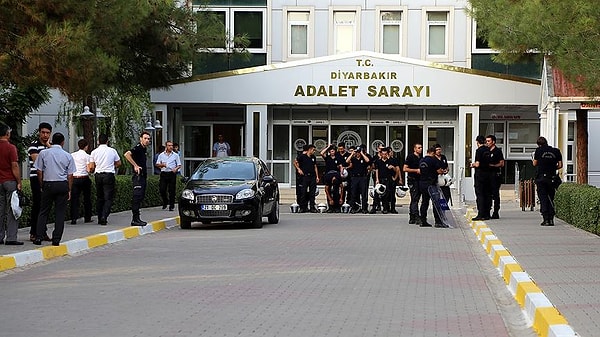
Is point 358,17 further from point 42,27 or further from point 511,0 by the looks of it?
point 42,27

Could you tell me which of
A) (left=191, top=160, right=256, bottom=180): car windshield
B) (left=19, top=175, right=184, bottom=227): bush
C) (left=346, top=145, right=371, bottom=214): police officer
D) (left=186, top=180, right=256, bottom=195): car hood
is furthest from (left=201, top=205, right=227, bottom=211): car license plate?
(left=346, top=145, right=371, bottom=214): police officer

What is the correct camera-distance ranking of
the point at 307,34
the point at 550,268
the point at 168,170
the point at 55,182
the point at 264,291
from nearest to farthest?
the point at 264,291, the point at 550,268, the point at 55,182, the point at 168,170, the point at 307,34

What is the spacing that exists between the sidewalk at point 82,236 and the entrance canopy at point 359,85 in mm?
11108

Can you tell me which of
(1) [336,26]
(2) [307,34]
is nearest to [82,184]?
(2) [307,34]

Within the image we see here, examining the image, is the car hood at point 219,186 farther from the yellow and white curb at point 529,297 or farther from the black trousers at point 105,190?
the yellow and white curb at point 529,297

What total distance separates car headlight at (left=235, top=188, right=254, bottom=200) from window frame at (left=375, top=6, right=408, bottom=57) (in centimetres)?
1917

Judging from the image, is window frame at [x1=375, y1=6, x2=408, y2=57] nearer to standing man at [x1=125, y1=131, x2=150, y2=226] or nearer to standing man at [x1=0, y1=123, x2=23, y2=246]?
standing man at [x1=125, y1=131, x2=150, y2=226]

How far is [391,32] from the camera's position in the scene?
38.7m

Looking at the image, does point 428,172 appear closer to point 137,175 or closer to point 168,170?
point 137,175

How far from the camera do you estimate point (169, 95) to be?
35.7 m

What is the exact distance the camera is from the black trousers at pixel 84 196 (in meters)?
19.9

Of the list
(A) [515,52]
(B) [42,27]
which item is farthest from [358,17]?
(B) [42,27]

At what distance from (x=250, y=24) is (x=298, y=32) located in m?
1.93

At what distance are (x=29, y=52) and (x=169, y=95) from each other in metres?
19.6
